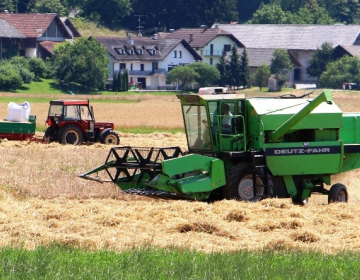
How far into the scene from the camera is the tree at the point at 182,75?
86375mm

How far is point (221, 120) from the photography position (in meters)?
18.0

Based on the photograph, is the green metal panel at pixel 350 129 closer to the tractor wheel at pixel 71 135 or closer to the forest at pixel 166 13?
the tractor wheel at pixel 71 135

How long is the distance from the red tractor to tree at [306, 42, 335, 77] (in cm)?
7039

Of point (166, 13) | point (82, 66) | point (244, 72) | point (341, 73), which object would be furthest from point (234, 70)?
point (166, 13)

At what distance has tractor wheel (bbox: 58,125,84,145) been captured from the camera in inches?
1176

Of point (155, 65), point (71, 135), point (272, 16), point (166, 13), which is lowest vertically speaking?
point (71, 135)

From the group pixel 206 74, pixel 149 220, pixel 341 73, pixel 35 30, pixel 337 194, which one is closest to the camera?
pixel 149 220

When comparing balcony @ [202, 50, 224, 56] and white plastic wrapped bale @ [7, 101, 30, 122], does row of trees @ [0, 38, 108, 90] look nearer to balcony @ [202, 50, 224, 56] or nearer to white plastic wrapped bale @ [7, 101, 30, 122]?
balcony @ [202, 50, 224, 56]

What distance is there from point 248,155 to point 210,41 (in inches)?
3300

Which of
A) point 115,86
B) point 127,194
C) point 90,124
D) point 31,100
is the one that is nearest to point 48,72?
point 115,86

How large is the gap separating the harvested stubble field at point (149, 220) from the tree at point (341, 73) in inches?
2719

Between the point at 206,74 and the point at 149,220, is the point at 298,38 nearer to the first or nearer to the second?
the point at 206,74

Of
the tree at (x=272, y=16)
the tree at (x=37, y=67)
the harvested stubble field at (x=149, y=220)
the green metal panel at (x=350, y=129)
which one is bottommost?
the harvested stubble field at (x=149, y=220)

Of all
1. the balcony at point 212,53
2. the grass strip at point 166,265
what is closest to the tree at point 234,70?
the balcony at point 212,53
